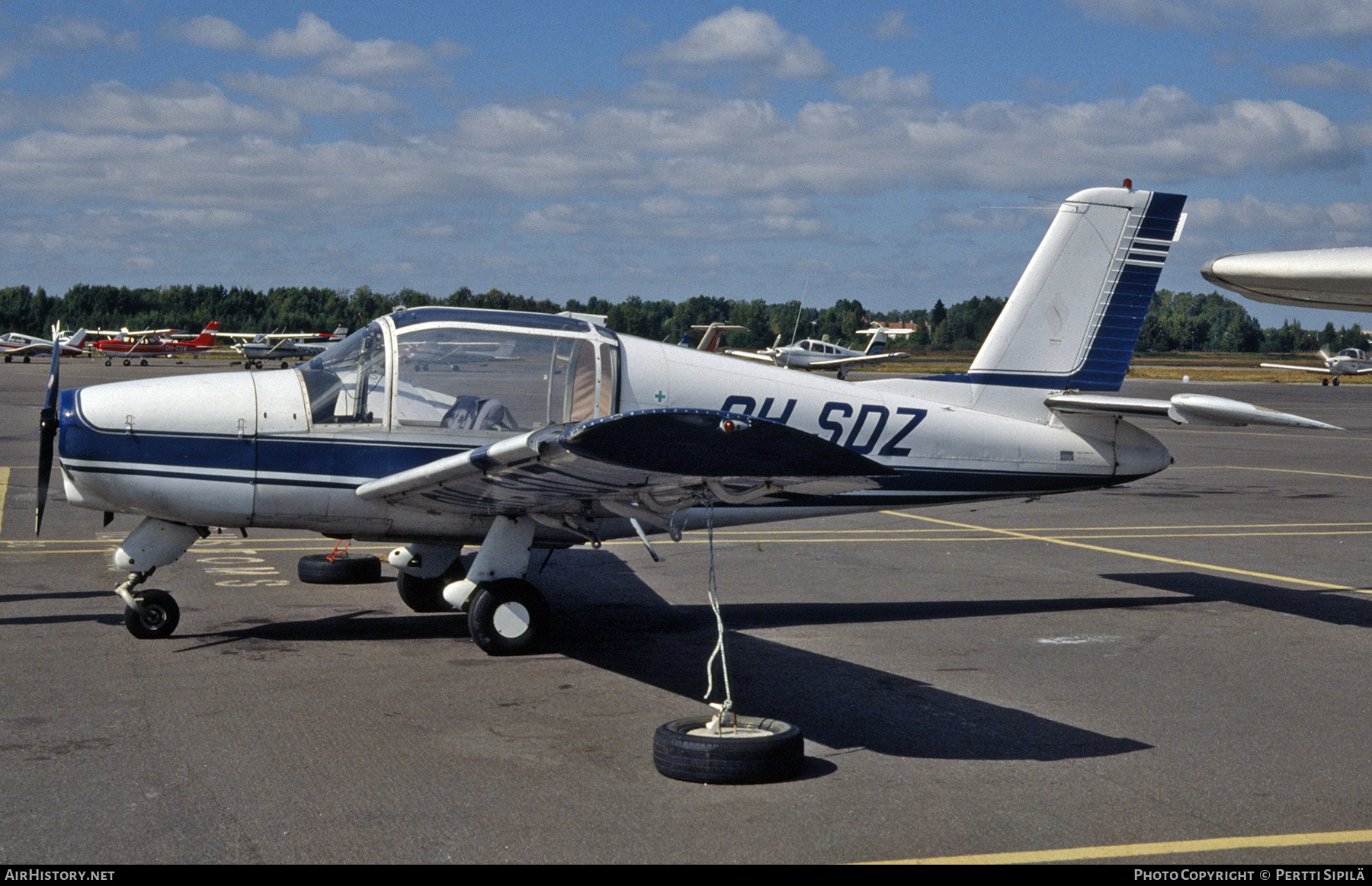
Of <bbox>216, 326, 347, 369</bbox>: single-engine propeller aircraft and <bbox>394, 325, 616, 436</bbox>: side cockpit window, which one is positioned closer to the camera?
<bbox>394, 325, 616, 436</bbox>: side cockpit window

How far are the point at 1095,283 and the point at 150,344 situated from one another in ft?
263

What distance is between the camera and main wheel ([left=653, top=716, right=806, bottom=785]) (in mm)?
5176

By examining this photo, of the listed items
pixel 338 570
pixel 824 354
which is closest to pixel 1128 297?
pixel 338 570

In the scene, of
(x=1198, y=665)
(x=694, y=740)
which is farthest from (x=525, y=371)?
(x=1198, y=665)

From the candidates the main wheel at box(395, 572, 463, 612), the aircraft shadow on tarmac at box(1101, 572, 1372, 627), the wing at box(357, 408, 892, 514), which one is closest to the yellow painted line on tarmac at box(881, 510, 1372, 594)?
the aircraft shadow on tarmac at box(1101, 572, 1372, 627)

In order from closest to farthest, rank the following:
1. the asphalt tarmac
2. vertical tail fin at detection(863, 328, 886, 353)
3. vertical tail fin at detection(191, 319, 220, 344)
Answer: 1. the asphalt tarmac
2. vertical tail fin at detection(863, 328, 886, 353)
3. vertical tail fin at detection(191, 319, 220, 344)

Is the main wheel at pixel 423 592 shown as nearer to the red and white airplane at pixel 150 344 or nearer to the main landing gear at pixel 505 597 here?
the main landing gear at pixel 505 597

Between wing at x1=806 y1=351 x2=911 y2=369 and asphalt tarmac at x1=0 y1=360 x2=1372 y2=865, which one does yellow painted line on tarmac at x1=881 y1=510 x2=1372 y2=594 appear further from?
wing at x1=806 y1=351 x2=911 y2=369

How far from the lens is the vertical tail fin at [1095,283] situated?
31.9 ft

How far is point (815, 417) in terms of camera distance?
8820 millimetres

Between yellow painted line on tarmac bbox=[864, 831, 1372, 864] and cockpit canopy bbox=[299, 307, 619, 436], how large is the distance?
4.54 meters

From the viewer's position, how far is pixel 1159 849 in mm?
4461

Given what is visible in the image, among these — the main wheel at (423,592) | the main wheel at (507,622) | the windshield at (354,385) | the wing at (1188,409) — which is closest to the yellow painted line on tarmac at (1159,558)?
the wing at (1188,409)

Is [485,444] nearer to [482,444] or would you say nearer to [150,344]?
[482,444]
